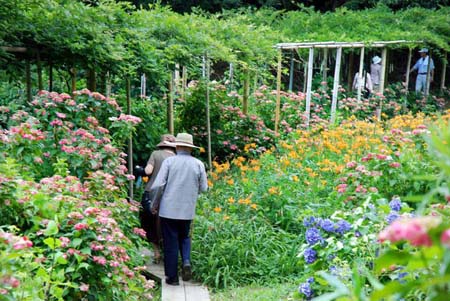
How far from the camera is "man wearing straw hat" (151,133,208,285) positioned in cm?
701

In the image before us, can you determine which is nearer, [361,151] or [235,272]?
[235,272]

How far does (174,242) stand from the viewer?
7062mm

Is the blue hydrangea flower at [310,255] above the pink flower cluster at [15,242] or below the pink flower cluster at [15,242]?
below

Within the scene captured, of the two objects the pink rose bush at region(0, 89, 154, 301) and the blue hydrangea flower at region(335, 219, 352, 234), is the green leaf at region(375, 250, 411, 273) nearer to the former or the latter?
the pink rose bush at region(0, 89, 154, 301)

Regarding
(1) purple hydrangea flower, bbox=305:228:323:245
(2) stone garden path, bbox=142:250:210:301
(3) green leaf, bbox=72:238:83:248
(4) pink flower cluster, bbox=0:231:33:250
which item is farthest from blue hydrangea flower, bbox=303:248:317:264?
(4) pink flower cluster, bbox=0:231:33:250

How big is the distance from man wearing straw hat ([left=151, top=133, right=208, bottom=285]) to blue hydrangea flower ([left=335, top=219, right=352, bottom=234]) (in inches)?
89.8

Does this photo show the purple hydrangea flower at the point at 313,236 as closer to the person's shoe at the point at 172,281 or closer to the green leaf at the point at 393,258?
the person's shoe at the point at 172,281

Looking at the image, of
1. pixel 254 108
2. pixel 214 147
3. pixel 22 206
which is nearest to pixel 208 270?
pixel 22 206

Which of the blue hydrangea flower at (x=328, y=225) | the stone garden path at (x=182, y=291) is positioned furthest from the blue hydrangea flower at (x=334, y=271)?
the stone garden path at (x=182, y=291)

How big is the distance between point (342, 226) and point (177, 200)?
2363mm

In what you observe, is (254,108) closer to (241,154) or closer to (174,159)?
(241,154)

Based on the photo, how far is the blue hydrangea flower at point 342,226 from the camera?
507cm

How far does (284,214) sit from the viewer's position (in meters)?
7.78

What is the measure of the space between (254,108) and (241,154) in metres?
1.92
